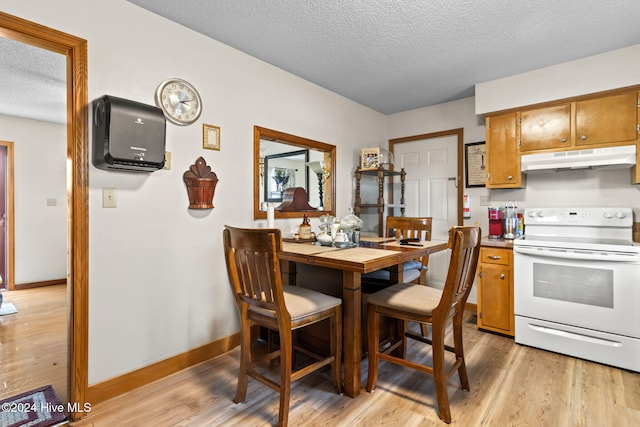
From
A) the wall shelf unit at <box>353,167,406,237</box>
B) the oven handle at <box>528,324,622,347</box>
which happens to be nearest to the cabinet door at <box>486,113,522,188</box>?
the wall shelf unit at <box>353,167,406,237</box>

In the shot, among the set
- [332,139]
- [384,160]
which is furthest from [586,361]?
[332,139]

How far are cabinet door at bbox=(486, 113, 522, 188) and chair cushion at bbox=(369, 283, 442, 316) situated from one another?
168 centimetres

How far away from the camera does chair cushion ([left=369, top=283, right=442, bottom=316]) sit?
177 centimetres

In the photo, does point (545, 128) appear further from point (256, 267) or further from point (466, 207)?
point (256, 267)

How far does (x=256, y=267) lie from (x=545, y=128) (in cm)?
285

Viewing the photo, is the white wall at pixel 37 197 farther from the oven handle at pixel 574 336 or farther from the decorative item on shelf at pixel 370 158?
the oven handle at pixel 574 336

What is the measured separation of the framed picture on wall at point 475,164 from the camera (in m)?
3.48

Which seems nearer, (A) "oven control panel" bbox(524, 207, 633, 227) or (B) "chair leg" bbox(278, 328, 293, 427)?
(B) "chair leg" bbox(278, 328, 293, 427)

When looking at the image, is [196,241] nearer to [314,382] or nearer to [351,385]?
[314,382]

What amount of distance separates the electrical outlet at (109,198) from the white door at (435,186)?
3215 millimetres

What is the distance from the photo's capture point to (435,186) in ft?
12.8

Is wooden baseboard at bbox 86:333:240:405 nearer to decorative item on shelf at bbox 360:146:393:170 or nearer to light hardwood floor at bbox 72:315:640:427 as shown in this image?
light hardwood floor at bbox 72:315:640:427

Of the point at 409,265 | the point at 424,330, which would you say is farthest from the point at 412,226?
the point at 424,330

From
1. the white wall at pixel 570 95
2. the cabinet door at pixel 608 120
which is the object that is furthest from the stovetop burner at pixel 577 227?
the cabinet door at pixel 608 120
